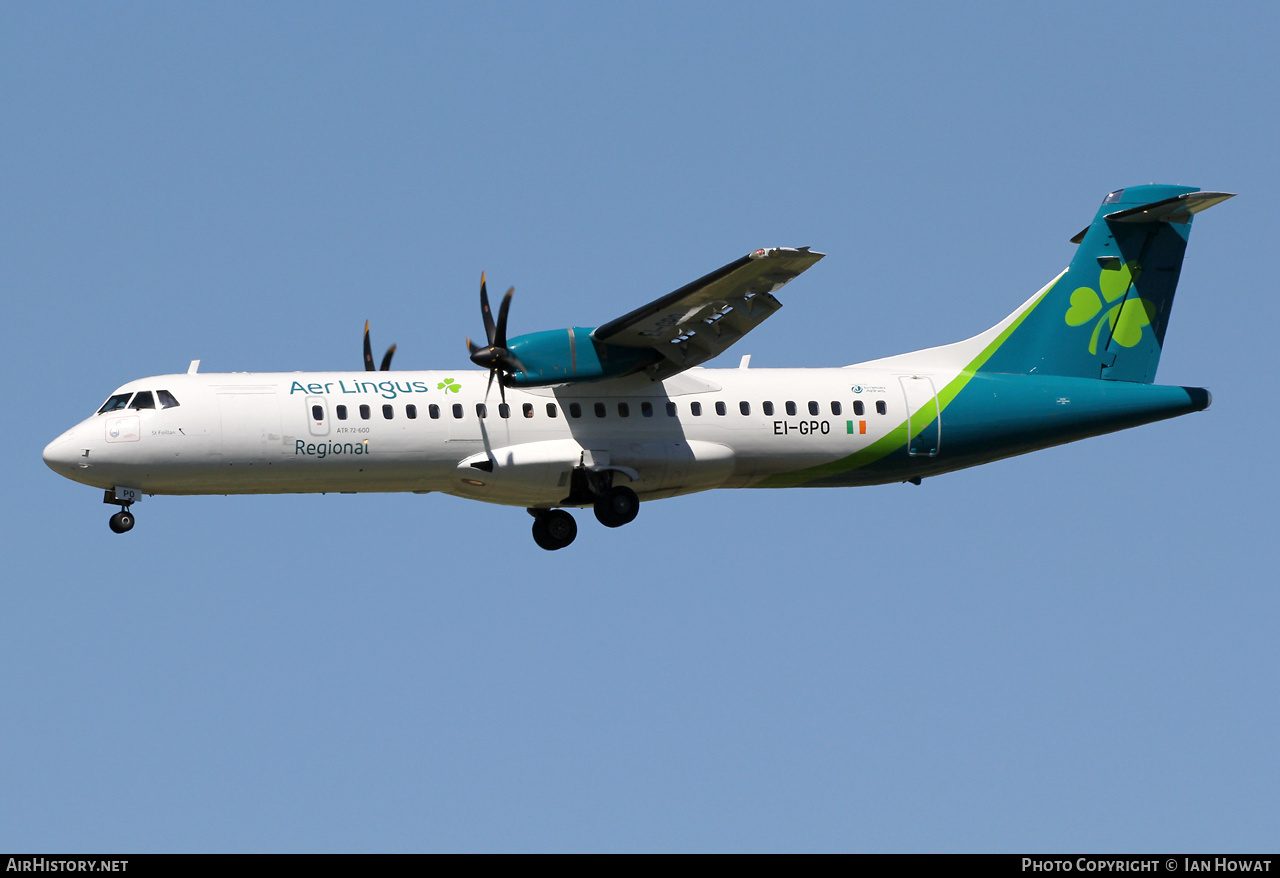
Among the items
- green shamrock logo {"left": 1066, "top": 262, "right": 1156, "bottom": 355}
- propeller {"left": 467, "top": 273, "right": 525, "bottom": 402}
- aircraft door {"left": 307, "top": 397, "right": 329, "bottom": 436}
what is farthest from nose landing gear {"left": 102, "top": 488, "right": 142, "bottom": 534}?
green shamrock logo {"left": 1066, "top": 262, "right": 1156, "bottom": 355}

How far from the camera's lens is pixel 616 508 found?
27156 mm

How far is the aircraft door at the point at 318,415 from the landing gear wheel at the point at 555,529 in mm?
4598

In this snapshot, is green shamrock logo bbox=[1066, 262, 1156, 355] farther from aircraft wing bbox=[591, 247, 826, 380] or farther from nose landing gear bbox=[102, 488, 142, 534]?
nose landing gear bbox=[102, 488, 142, 534]

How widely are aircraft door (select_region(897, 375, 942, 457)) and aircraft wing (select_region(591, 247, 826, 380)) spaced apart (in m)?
3.44

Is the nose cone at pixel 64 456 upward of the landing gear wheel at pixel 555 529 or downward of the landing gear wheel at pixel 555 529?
upward

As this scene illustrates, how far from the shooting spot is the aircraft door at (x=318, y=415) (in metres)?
25.9

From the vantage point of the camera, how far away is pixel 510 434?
2675 cm

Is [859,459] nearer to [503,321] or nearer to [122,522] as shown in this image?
[503,321]

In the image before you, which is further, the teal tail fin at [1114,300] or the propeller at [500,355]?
the teal tail fin at [1114,300]

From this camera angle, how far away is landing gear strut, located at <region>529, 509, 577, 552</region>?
2878cm

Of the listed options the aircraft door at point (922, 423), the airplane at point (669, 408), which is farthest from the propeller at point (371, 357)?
the aircraft door at point (922, 423)

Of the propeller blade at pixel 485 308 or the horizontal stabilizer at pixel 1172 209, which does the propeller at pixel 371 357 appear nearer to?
the propeller blade at pixel 485 308
